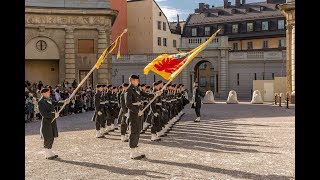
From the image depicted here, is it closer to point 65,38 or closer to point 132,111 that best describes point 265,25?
point 65,38

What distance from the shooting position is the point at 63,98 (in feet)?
85.1

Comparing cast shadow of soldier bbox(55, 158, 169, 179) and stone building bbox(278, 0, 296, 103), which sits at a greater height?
stone building bbox(278, 0, 296, 103)

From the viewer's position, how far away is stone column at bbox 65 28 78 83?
31.7m

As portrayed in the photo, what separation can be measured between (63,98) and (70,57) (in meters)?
6.76

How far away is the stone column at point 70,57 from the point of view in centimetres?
3170

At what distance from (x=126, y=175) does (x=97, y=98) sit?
6999 mm

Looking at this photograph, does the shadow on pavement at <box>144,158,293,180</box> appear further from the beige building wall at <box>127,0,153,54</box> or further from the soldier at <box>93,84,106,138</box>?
the beige building wall at <box>127,0,153,54</box>

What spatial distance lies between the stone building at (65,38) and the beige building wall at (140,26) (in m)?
19.2

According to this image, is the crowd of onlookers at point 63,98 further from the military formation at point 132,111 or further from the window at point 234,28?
the window at point 234,28

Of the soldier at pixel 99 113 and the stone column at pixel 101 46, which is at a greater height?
the stone column at pixel 101 46

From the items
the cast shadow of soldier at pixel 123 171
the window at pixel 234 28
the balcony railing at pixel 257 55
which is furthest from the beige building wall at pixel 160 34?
the cast shadow of soldier at pixel 123 171

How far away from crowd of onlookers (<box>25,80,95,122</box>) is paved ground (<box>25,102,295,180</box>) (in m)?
6.53

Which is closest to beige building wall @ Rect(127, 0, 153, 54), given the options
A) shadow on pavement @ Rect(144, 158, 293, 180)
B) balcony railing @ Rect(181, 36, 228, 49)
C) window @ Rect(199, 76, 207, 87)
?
balcony railing @ Rect(181, 36, 228, 49)

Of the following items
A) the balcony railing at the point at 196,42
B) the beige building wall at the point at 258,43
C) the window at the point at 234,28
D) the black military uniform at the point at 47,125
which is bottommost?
the black military uniform at the point at 47,125
